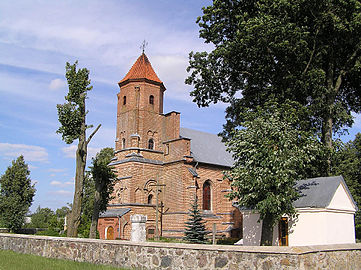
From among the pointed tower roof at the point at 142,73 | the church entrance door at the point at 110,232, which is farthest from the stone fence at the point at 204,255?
the pointed tower roof at the point at 142,73

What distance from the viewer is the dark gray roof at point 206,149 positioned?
37.4 m

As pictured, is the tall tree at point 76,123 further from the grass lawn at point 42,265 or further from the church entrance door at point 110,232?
the church entrance door at point 110,232

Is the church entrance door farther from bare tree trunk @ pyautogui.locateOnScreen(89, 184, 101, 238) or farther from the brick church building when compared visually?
bare tree trunk @ pyautogui.locateOnScreen(89, 184, 101, 238)

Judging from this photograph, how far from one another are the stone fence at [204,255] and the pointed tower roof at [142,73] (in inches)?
986

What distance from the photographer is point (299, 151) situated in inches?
619

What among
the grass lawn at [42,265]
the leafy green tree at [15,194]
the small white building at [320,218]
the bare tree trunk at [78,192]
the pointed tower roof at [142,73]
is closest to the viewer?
the grass lawn at [42,265]

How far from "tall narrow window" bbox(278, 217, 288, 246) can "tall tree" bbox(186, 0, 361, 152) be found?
4918 mm

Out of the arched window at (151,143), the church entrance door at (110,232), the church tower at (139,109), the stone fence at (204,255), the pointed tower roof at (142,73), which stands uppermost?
the pointed tower roof at (142,73)

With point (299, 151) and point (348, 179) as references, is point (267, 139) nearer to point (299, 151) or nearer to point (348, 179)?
point (299, 151)

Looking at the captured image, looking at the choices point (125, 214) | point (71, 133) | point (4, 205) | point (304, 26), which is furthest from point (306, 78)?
point (4, 205)

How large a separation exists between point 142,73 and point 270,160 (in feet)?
80.0

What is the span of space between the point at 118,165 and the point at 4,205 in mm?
11936

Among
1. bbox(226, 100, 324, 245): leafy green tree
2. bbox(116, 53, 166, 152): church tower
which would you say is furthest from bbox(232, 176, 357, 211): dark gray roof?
bbox(116, 53, 166, 152): church tower

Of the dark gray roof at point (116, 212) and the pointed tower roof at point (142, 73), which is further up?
the pointed tower roof at point (142, 73)
